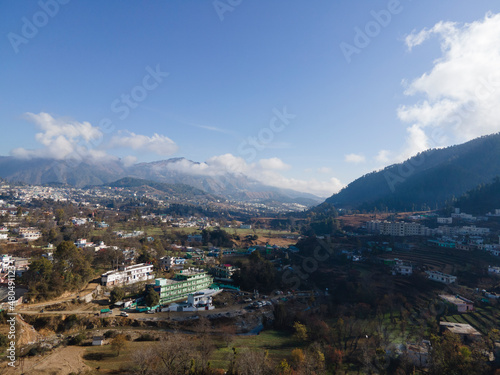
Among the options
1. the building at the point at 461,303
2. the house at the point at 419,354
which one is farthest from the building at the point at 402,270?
the house at the point at 419,354

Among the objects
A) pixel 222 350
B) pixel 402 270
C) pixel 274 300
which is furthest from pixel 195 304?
pixel 402 270

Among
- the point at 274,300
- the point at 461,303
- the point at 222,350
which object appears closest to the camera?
the point at 222,350

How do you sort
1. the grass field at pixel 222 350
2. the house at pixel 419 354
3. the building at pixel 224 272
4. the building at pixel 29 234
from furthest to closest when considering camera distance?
1. the building at pixel 29 234
2. the building at pixel 224 272
3. the grass field at pixel 222 350
4. the house at pixel 419 354

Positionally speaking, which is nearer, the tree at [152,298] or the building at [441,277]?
the tree at [152,298]

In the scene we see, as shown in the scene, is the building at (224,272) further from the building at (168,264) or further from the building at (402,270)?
the building at (402,270)

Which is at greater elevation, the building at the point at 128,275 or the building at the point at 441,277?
the building at the point at 441,277

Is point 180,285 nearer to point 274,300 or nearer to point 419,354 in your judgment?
point 274,300
